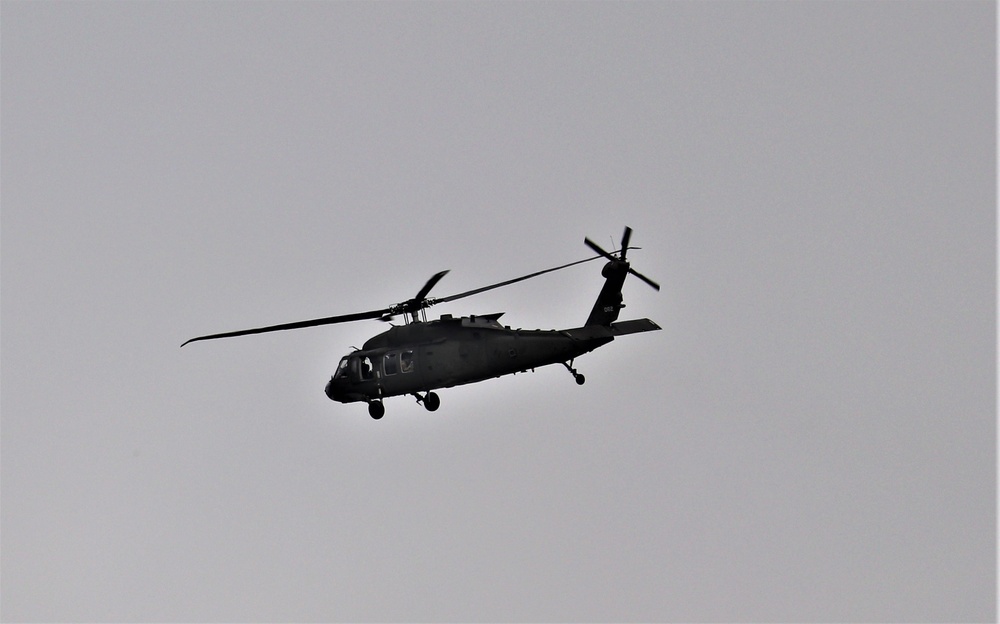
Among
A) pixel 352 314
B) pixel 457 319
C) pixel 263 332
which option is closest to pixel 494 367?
pixel 457 319

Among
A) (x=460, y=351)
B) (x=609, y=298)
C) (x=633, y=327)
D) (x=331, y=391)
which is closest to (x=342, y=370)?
(x=331, y=391)

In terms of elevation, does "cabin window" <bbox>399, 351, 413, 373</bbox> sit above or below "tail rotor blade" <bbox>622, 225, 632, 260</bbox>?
below

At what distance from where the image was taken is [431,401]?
5775cm

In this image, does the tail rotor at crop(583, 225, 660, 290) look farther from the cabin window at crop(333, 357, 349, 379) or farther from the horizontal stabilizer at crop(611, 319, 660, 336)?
the cabin window at crop(333, 357, 349, 379)

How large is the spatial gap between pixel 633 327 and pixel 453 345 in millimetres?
8315

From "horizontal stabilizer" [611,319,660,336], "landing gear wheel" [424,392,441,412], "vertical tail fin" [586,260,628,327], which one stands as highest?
"vertical tail fin" [586,260,628,327]

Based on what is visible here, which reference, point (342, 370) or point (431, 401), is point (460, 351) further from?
point (342, 370)

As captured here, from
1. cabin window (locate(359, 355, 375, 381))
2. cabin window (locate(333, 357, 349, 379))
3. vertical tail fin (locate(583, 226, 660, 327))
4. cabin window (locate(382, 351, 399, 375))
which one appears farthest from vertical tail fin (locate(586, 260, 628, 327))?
cabin window (locate(333, 357, 349, 379))

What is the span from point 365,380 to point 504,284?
35.8 feet

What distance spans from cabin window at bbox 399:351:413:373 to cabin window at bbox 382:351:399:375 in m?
0.23

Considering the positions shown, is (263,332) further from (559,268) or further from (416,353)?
(559,268)

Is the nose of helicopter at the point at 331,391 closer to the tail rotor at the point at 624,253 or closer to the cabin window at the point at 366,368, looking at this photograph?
the cabin window at the point at 366,368

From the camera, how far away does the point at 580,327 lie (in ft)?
188

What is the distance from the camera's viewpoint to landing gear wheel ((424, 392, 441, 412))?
189ft
